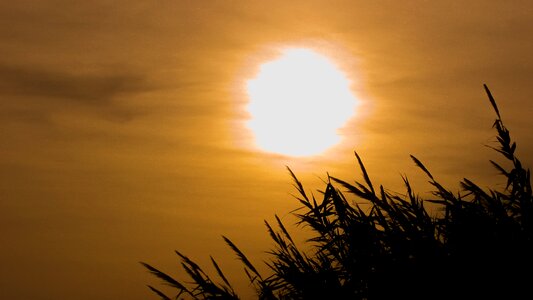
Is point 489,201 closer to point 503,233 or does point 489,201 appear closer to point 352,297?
point 503,233

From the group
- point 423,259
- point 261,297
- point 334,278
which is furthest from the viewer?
point 261,297

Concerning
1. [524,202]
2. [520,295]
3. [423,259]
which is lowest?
Result: [520,295]

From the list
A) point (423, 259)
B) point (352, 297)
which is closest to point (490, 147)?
point (423, 259)

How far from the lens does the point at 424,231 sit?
143 inches

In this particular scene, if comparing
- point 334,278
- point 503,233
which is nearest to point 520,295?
point 503,233

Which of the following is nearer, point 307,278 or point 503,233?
point 503,233

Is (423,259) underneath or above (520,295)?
above

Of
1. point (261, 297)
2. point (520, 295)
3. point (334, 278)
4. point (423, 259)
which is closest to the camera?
point (520, 295)

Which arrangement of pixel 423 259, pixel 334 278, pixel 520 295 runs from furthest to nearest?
1. pixel 334 278
2. pixel 423 259
3. pixel 520 295

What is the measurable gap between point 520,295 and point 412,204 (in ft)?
3.37

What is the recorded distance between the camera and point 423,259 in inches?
132

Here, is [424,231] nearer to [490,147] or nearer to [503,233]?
[503,233]

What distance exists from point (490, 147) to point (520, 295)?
49.9 inches

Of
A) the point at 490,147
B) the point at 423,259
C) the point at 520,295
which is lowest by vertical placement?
the point at 520,295
